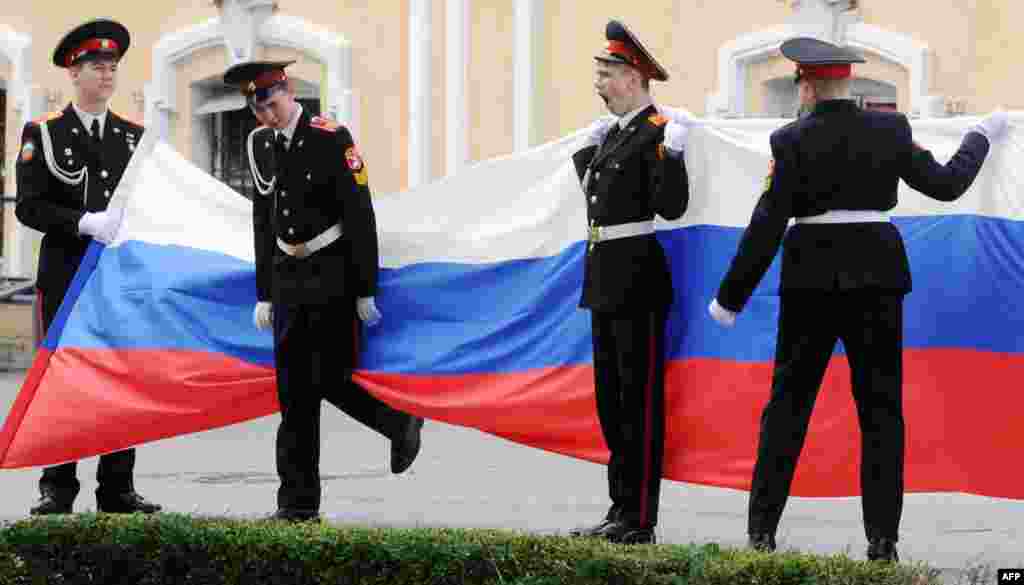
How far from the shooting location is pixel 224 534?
27.9 ft

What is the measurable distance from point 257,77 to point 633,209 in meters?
1.64

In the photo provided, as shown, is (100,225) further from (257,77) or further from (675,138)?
(675,138)

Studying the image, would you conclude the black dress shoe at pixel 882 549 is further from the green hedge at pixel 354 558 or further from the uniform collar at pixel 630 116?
the uniform collar at pixel 630 116

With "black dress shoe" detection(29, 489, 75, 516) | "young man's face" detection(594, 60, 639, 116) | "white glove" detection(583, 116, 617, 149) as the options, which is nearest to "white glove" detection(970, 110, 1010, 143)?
"young man's face" detection(594, 60, 639, 116)

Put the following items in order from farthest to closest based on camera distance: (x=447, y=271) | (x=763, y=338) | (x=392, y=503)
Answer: (x=392, y=503), (x=447, y=271), (x=763, y=338)

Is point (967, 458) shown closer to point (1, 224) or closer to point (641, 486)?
point (641, 486)

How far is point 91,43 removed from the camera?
428 inches

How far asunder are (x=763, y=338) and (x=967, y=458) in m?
0.89

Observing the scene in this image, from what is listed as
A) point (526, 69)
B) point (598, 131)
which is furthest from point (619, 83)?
point (526, 69)

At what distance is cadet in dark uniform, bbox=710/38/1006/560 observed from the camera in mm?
8898

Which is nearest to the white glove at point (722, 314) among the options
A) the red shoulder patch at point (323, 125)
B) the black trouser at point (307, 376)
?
the black trouser at point (307, 376)

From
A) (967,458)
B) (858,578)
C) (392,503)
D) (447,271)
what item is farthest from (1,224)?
(858,578)

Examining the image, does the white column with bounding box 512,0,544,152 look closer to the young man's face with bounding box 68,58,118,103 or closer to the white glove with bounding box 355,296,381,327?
the young man's face with bounding box 68,58,118,103

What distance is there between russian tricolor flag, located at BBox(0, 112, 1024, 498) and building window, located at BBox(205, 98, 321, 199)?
11220mm
